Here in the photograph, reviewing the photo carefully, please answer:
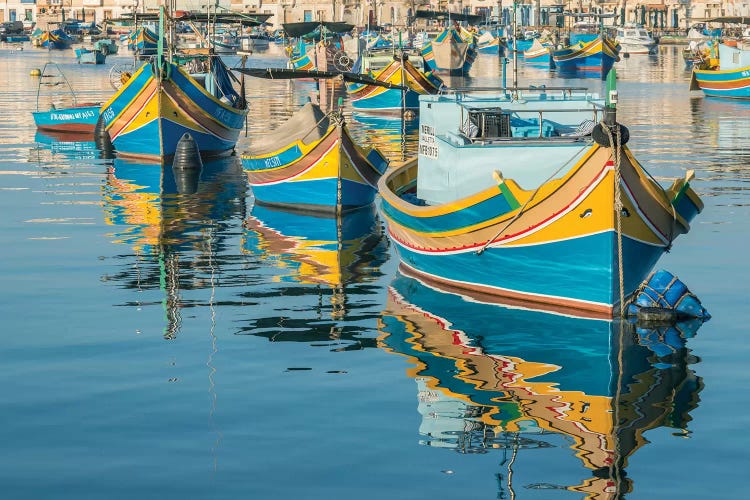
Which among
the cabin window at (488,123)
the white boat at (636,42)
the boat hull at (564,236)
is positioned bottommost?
the boat hull at (564,236)

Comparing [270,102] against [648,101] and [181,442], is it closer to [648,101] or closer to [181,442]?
[648,101]

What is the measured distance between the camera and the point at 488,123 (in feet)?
82.4

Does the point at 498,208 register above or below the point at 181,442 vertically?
above

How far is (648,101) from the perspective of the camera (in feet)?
254

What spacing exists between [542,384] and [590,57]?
10009cm

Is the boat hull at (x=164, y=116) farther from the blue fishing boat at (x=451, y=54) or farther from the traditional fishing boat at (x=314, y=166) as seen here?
the blue fishing boat at (x=451, y=54)

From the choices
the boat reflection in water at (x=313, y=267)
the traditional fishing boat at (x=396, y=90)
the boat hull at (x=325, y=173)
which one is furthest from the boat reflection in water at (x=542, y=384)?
the traditional fishing boat at (x=396, y=90)

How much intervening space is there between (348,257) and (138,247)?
461 centimetres

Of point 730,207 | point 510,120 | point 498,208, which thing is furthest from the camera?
point 730,207

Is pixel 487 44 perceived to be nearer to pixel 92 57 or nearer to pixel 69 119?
pixel 92 57

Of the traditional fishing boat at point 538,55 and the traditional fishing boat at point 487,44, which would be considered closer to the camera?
the traditional fishing boat at point 538,55

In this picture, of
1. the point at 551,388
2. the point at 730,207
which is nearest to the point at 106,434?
the point at 551,388

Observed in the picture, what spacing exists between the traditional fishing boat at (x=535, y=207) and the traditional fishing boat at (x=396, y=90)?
1693 inches

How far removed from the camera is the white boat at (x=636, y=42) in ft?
501
